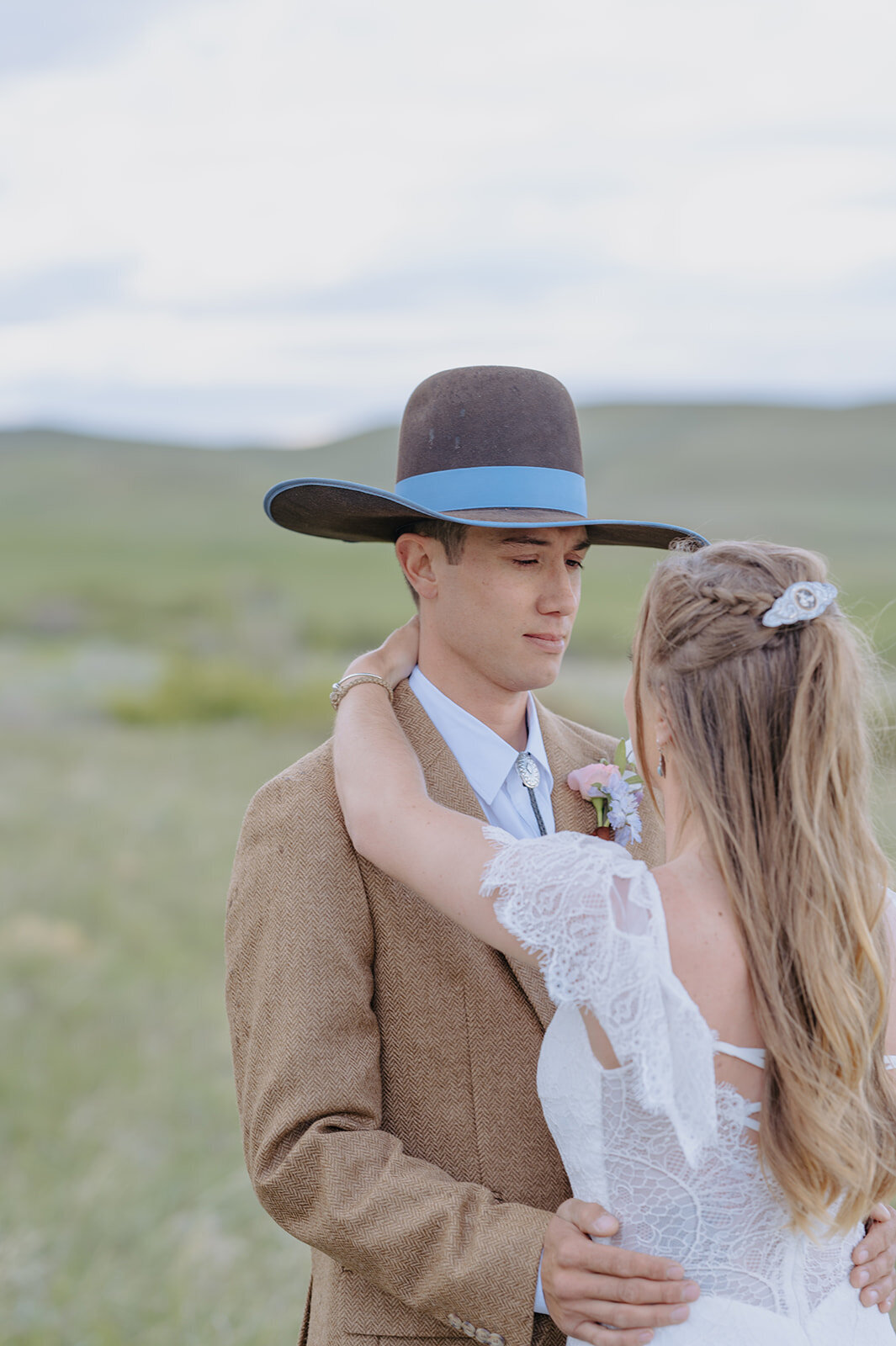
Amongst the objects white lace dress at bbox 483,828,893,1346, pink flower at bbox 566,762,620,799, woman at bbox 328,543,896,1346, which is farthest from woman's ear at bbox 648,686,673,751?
pink flower at bbox 566,762,620,799

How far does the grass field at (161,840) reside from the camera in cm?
512

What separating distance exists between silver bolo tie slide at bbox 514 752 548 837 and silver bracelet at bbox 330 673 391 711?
335 mm

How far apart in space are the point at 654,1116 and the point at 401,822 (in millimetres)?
597

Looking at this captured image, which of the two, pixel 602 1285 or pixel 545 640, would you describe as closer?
pixel 602 1285

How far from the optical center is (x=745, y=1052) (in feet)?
5.40

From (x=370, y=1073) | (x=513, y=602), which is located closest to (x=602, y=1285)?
(x=370, y=1073)

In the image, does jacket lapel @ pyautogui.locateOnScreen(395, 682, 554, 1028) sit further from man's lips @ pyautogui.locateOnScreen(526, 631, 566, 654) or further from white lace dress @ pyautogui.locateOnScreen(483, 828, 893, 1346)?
white lace dress @ pyautogui.locateOnScreen(483, 828, 893, 1346)

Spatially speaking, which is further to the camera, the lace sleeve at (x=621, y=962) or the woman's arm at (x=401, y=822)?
the woman's arm at (x=401, y=822)

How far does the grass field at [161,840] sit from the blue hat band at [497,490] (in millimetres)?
433

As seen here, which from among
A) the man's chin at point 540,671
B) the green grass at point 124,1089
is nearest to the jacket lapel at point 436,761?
the man's chin at point 540,671

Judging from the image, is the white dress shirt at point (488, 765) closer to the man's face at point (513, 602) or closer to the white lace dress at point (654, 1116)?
the man's face at point (513, 602)

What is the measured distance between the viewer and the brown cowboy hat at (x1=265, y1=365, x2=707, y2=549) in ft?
7.88

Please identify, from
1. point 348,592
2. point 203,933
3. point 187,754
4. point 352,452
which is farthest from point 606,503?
point 203,933

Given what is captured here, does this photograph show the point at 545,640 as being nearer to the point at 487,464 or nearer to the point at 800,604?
the point at 487,464
